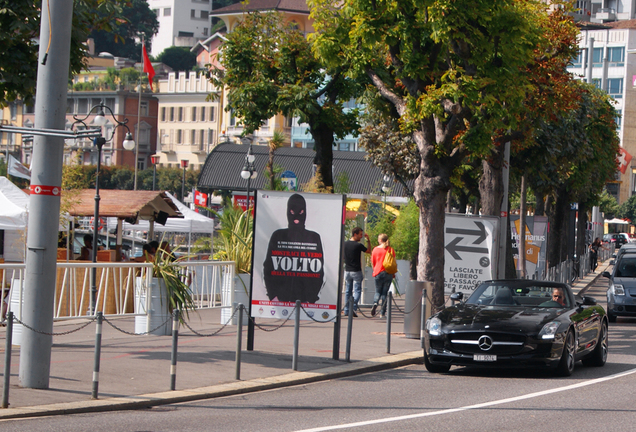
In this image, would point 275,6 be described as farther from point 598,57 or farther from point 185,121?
point 598,57

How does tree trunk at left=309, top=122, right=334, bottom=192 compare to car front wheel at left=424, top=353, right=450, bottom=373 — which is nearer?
car front wheel at left=424, top=353, right=450, bottom=373

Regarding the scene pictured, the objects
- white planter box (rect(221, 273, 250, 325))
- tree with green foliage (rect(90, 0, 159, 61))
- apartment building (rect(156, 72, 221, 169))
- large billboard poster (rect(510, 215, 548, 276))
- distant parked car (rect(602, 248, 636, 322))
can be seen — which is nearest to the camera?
white planter box (rect(221, 273, 250, 325))

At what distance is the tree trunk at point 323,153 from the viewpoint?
2194 centimetres

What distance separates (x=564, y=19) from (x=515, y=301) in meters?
10.7

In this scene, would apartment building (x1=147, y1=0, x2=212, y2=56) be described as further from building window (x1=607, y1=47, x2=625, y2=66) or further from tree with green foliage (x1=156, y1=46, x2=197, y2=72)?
building window (x1=607, y1=47, x2=625, y2=66)

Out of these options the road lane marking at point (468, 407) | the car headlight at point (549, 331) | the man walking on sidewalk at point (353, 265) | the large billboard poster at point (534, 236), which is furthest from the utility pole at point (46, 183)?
the large billboard poster at point (534, 236)

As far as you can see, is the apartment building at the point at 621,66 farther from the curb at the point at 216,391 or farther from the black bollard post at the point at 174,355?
the black bollard post at the point at 174,355

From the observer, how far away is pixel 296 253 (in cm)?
1343

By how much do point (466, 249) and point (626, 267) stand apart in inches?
287

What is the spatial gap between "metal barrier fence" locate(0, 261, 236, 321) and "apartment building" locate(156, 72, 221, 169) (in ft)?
287

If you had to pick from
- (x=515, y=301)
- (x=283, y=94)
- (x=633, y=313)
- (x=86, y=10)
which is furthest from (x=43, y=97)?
(x=633, y=313)

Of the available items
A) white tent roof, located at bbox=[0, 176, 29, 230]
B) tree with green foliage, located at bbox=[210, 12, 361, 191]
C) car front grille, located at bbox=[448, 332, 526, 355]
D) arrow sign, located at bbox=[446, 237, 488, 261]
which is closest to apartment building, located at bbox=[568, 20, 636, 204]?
tree with green foliage, located at bbox=[210, 12, 361, 191]

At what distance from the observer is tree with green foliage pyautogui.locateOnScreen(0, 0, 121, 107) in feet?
39.5

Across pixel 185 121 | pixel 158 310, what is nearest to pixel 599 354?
pixel 158 310
